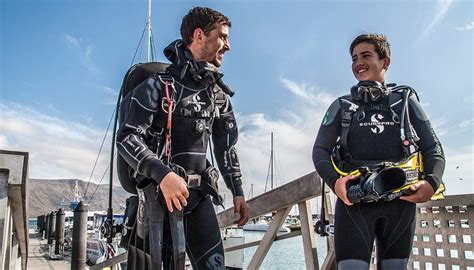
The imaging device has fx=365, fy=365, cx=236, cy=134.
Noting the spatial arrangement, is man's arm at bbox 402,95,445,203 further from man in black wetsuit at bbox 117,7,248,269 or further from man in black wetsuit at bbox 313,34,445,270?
man in black wetsuit at bbox 117,7,248,269

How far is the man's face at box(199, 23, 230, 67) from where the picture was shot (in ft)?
7.15

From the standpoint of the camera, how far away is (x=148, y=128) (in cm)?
196

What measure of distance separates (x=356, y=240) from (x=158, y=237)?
1.09 meters

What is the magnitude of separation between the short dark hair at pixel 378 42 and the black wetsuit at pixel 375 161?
1.08 ft

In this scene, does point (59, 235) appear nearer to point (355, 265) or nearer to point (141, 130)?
point (141, 130)

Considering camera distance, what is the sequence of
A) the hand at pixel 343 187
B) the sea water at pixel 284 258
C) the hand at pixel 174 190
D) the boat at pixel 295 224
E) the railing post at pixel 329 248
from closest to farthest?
the hand at pixel 174 190 < the hand at pixel 343 187 < the railing post at pixel 329 248 < the boat at pixel 295 224 < the sea water at pixel 284 258

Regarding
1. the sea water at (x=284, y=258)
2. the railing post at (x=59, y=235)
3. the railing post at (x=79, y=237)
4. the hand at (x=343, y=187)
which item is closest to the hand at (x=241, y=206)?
the hand at (x=343, y=187)

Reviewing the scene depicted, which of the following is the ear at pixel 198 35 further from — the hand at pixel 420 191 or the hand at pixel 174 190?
the hand at pixel 420 191

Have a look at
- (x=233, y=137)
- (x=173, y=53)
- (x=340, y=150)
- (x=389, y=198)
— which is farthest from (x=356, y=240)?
(x=173, y=53)

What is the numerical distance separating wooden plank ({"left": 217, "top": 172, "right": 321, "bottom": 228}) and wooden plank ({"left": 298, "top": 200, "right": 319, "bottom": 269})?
0.10m

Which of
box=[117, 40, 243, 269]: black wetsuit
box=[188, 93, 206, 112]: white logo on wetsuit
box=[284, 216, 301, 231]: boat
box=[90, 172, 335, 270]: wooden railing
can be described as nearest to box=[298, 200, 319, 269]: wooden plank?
box=[90, 172, 335, 270]: wooden railing

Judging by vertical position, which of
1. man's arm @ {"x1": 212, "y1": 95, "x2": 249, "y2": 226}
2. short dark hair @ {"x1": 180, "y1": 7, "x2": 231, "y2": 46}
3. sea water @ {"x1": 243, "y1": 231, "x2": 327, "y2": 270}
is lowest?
sea water @ {"x1": 243, "y1": 231, "x2": 327, "y2": 270}

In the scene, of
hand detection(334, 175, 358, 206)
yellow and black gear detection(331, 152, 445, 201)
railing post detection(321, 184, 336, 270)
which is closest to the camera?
yellow and black gear detection(331, 152, 445, 201)

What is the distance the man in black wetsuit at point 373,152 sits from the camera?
79.7 inches
